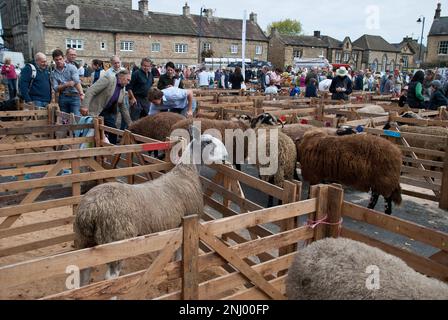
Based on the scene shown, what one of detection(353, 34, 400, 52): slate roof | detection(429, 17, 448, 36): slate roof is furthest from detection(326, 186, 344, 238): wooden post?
detection(429, 17, 448, 36): slate roof

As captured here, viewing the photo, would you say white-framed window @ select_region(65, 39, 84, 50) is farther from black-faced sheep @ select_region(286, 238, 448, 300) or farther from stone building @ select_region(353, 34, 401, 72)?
stone building @ select_region(353, 34, 401, 72)

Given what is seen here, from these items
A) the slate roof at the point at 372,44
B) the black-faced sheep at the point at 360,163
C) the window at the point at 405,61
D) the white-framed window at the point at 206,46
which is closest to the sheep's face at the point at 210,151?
the black-faced sheep at the point at 360,163

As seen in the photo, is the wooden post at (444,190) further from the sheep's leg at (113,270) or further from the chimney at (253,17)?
the chimney at (253,17)

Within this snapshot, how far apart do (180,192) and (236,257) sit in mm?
1396

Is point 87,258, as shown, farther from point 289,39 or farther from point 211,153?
point 289,39

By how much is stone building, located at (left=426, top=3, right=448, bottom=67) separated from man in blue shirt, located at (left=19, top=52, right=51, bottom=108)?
2487 inches

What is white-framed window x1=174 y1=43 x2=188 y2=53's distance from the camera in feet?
149

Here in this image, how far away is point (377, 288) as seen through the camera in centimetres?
228

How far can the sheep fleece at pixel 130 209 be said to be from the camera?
321cm

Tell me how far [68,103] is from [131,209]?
5.87 meters

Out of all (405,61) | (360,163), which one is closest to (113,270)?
(360,163)

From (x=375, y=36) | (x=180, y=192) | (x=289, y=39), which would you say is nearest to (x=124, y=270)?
(x=180, y=192)
